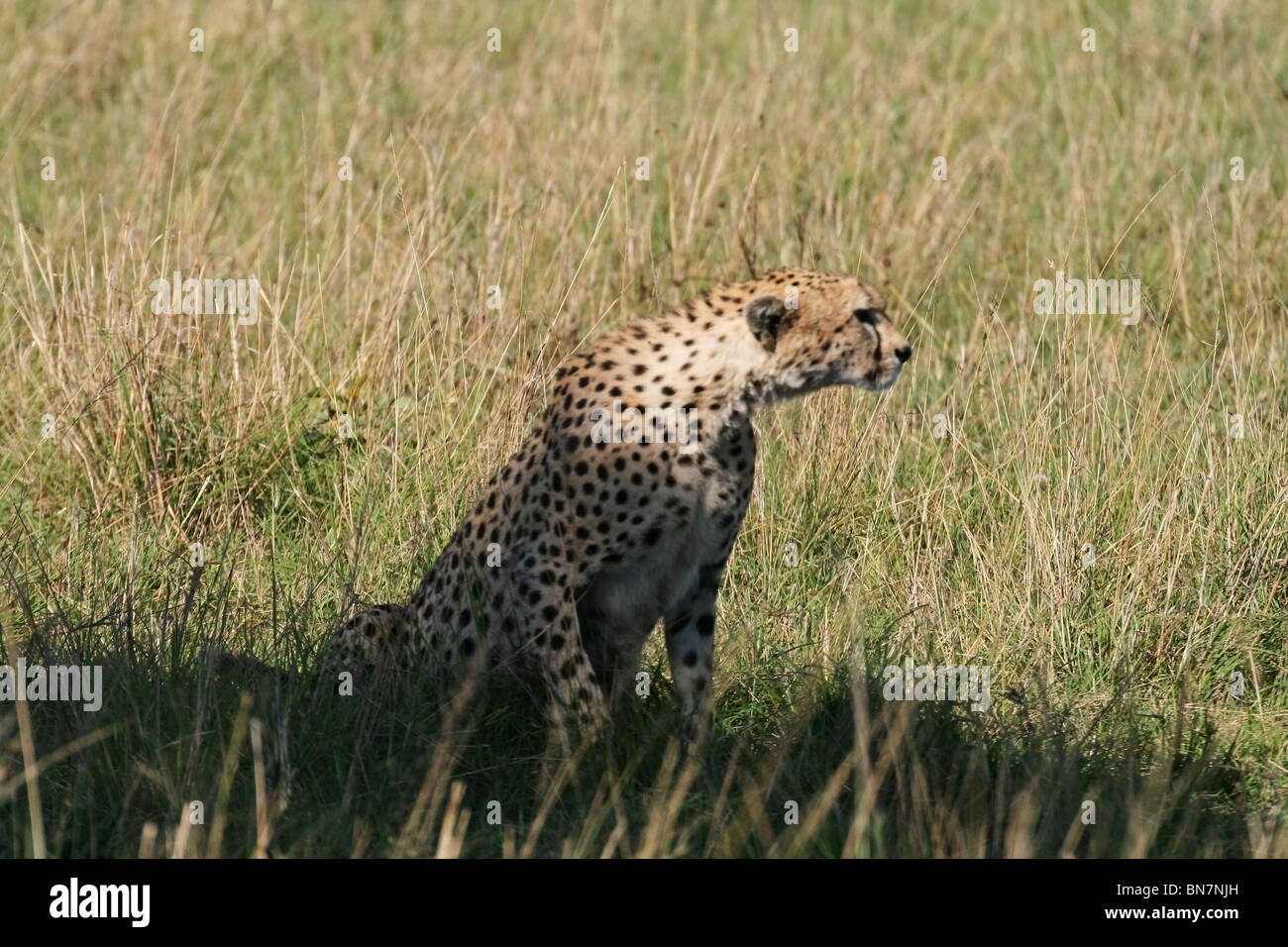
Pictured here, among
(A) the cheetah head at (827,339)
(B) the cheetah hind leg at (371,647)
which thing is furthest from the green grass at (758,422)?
(A) the cheetah head at (827,339)

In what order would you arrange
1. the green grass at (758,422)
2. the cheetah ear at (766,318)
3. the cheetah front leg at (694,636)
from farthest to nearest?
the cheetah front leg at (694,636), the cheetah ear at (766,318), the green grass at (758,422)

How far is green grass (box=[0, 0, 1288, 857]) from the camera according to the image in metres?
3.08

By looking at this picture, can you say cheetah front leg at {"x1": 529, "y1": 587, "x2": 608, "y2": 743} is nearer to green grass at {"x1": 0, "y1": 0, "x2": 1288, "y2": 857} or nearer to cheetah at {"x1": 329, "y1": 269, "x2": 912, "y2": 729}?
cheetah at {"x1": 329, "y1": 269, "x2": 912, "y2": 729}

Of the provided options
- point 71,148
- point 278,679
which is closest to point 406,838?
point 278,679

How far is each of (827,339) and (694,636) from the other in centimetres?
67

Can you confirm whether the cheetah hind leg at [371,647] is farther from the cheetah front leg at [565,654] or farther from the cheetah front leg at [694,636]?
the cheetah front leg at [694,636]

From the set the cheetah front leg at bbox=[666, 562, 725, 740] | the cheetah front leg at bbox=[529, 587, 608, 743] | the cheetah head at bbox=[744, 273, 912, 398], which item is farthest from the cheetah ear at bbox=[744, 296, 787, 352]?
the cheetah front leg at bbox=[529, 587, 608, 743]

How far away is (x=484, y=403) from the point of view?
466 centimetres

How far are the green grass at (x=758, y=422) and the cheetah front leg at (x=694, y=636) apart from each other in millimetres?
81

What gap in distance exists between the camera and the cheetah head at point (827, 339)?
10.9 feet

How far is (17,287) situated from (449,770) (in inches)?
106

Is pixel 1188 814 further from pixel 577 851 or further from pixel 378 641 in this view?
pixel 378 641

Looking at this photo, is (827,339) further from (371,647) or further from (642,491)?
(371,647)

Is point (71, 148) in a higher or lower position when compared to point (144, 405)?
higher
